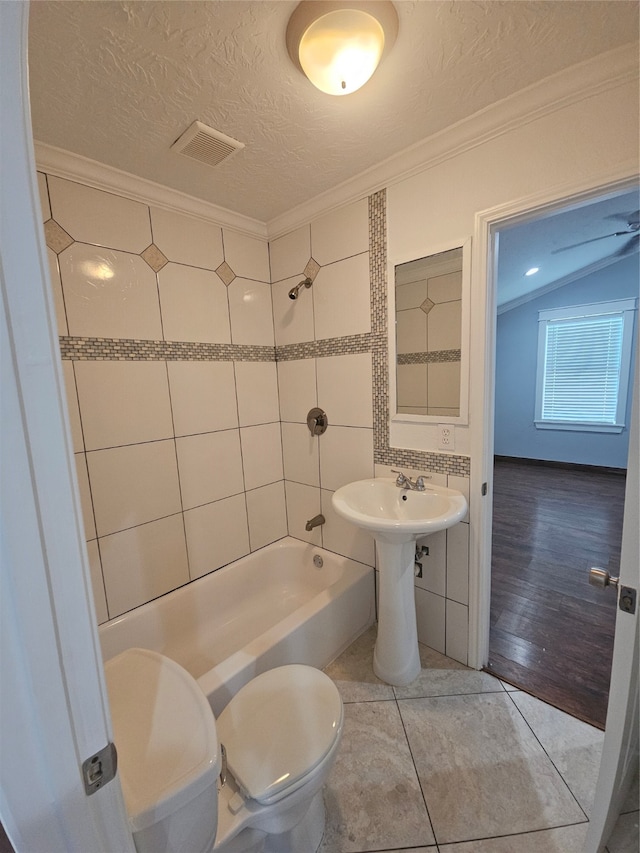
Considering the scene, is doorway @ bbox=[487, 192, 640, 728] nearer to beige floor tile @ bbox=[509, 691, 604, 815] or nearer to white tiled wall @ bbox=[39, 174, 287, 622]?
beige floor tile @ bbox=[509, 691, 604, 815]

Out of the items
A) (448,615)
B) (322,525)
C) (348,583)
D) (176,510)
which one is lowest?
(448,615)

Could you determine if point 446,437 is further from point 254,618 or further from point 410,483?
point 254,618

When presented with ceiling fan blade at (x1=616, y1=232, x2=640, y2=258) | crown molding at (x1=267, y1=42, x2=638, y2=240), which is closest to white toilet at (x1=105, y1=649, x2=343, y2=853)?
crown molding at (x1=267, y1=42, x2=638, y2=240)

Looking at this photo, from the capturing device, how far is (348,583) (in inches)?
70.1

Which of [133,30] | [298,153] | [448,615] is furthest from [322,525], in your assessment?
[133,30]

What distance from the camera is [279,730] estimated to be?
1000 millimetres

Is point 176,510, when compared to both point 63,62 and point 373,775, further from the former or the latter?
point 63,62

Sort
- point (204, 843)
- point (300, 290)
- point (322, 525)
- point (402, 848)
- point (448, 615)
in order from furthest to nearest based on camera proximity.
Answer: point (322, 525) < point (300, 290) < point (448, 615) < point (402, 848) < point (204, 843)

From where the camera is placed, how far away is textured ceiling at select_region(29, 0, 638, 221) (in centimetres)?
88

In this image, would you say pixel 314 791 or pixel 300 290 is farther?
pixel 300 290

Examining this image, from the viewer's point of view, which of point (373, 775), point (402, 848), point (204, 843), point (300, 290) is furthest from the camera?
point (300, 290)

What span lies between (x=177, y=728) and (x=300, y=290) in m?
1.90

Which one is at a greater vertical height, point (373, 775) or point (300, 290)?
point (300, 290)

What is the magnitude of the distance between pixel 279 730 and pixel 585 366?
5199 mm
